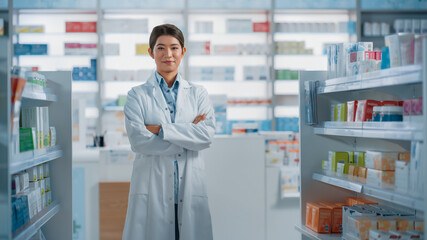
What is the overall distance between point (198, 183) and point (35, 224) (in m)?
0.97

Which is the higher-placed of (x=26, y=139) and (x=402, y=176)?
(x=26, y=139)

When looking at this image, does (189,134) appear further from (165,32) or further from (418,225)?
(418,225)

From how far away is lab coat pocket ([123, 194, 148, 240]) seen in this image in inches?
107

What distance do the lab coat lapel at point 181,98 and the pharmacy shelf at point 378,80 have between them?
866 millimetres

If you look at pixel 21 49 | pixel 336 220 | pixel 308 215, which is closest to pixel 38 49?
pixel 21 49

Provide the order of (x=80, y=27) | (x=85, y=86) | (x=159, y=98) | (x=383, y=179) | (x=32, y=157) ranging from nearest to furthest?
(x=32, y=157), (x=383, y=179), (x=159, y=98), (x=80, y=27), (x=85, y=86)

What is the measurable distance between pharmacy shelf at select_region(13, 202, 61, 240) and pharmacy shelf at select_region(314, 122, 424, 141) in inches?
68.3

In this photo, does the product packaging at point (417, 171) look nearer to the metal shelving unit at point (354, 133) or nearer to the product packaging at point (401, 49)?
the metal shelving unit at point (354, 133)

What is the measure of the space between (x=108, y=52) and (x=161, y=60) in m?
3.78

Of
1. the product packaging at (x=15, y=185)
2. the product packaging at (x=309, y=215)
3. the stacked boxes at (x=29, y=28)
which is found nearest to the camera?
the product packaging at (x=15, y=185)

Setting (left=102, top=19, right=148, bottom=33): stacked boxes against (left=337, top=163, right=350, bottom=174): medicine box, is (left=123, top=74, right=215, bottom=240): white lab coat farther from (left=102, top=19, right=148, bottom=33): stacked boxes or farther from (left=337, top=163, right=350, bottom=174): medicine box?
(left=102, top=19, right=148, bottom=33): stacked boxes

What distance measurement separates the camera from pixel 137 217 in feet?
8.88

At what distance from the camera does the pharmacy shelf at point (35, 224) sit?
2008 millimetres

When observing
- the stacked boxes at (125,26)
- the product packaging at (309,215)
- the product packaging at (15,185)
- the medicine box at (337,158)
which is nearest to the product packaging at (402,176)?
the medicine box at (337,158)
